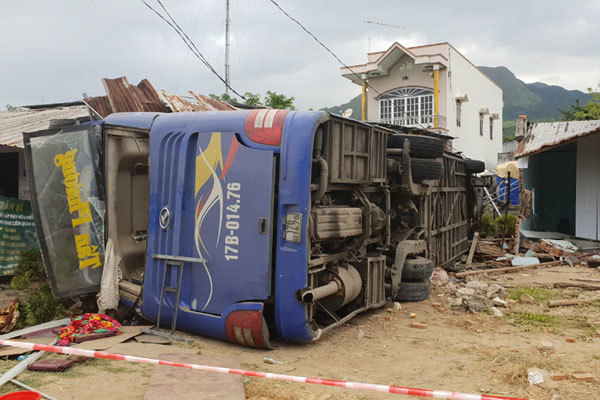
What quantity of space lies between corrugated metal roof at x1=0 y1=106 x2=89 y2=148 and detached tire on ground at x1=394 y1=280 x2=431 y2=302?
6.21 m

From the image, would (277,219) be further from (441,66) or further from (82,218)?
(441,66)

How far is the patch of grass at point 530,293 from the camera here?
8695mm

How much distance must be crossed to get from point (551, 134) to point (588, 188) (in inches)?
82.9

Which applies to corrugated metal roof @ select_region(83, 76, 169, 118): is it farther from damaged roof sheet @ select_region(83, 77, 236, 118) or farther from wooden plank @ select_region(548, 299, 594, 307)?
wooden plank @ select_region(548, 299, 594, 307)

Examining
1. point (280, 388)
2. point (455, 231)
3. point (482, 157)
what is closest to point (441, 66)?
point (482, 157)

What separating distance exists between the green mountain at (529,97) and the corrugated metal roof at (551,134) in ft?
306

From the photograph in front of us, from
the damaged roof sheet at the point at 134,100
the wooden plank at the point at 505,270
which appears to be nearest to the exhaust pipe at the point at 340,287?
the wooden plank at the point at 505,270

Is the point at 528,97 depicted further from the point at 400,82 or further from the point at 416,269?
the point at 416,269

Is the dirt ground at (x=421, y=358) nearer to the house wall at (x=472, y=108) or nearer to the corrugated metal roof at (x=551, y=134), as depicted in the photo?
the corrugated metal roof at (x=551, y=134)

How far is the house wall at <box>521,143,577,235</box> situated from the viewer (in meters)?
17.5

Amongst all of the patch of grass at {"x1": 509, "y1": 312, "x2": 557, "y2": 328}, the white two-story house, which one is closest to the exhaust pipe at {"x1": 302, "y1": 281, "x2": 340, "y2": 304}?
the patch of grass at {"x1": 509, "y1": 312, "x2": 557, "y2": 328}

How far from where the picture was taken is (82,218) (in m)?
6.44

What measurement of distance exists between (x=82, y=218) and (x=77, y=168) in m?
0.63

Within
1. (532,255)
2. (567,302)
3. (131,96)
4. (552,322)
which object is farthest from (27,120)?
(532,255)
